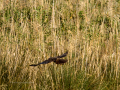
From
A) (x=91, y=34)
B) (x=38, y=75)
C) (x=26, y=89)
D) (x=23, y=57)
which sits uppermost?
(x=91, y=34)

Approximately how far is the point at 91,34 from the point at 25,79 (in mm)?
960

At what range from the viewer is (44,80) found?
2.18 m

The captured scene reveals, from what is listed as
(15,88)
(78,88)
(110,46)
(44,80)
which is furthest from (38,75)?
(110,46)

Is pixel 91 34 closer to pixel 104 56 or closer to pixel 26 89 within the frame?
pixel 104 56

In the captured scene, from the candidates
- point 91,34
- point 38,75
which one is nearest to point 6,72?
point 38,75

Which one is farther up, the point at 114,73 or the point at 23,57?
the point at 23,57

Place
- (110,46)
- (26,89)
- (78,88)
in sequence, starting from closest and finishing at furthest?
(78,88) → (26,89) → (110,46)

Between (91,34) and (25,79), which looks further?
(91,34)

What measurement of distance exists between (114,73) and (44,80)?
34.8 inches

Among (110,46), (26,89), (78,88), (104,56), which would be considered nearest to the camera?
(78,88)

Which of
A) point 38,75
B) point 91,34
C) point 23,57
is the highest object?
point 91,34

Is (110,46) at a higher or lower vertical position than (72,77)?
higher

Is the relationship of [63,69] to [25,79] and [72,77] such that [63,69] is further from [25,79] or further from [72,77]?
[25,79]

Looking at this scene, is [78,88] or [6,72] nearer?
[78,88]
